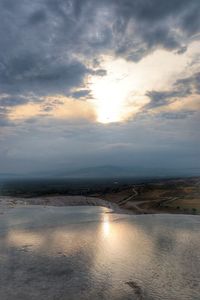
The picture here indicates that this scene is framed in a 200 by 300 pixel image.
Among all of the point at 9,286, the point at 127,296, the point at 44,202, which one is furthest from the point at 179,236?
the point at 44,202

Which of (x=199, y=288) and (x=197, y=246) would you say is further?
(x=197, y=246)

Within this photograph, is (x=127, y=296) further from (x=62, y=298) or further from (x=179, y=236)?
(x=179, y=236)

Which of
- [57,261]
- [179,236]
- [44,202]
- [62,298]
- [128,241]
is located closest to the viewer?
[62,298]

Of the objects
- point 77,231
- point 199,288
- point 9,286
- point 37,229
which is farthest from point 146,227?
point 9,286

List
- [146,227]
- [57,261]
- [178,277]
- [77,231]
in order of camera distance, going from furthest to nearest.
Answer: [146,227] → [77,231] → [57,261] → [178,277]

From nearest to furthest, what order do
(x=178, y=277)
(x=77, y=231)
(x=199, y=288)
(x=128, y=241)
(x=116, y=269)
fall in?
1. (x=199, y=288)
2. (x=178, y=277)
3. (x=116, y=269)
4. (x=128, y=241)
5. (x=77, y=231)

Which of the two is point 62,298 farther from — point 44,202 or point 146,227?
point 44,202
